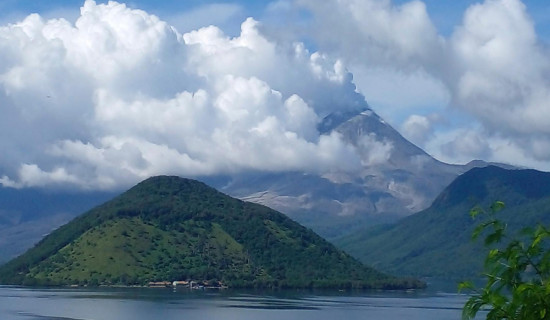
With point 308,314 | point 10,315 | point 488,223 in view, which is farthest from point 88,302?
point 488,223

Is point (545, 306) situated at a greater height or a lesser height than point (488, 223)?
lesser

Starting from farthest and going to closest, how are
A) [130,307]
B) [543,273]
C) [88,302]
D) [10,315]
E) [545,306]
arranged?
1. [88,302]
2. [130,307]
3. [10,315]
4. [543,273]
5. [545,306]

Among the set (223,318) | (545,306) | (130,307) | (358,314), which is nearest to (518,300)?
(545,306)

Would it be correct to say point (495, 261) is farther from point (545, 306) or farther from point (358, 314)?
point (358, 314)

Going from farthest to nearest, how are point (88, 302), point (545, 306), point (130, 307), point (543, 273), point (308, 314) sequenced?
1. point (88, 302)
2. point (130, 307)
3. point (308, 314)
4. point (543, 273)
5. point (545, 306)

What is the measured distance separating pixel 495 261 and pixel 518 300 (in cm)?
144

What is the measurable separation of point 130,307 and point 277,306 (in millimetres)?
30759

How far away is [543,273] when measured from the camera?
19.4 metres

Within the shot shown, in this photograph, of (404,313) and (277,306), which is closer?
(404,313)

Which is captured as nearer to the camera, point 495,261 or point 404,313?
point 495,261

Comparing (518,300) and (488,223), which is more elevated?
(488,223)

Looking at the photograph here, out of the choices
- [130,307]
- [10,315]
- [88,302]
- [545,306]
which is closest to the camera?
[545,306]

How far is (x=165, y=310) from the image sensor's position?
176 meters

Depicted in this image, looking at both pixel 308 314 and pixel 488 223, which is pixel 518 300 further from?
pixel 308 314
